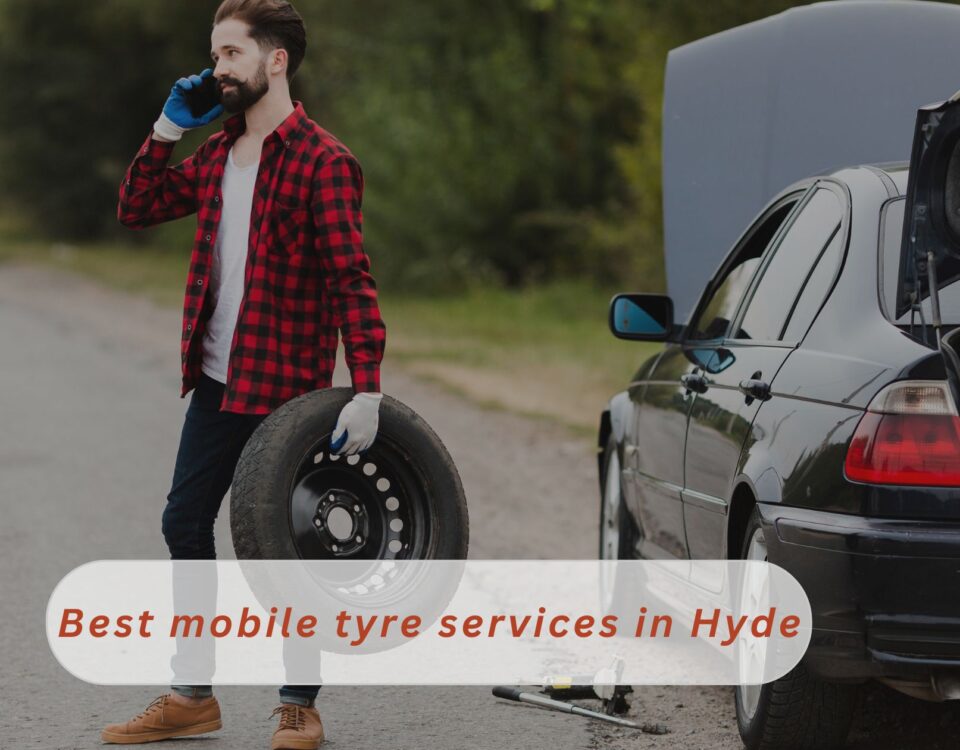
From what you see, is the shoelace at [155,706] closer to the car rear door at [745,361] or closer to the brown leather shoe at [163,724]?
the brown leather shoe at [163,724]

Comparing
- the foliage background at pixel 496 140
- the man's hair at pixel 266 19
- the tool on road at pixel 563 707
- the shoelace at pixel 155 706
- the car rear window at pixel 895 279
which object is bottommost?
the tool on road at pixel 563 707

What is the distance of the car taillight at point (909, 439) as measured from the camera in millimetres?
3928

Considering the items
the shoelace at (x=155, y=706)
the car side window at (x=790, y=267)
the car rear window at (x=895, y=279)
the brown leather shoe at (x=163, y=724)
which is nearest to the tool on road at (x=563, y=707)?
the brown leather shoe at (x=163, y=724)

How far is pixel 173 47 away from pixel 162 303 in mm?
16484

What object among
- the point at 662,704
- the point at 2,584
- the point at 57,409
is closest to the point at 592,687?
the point at 662,704

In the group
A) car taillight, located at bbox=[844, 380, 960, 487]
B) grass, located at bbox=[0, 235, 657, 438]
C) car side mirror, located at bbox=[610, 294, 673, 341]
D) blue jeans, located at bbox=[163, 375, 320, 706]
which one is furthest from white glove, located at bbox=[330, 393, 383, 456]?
grass, located at bbox=[0, 235, 657, 438]

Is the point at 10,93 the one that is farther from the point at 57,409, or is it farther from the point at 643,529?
the point at 643,529

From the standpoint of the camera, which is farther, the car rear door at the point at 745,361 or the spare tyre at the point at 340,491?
the car rear door at the point at 745,361

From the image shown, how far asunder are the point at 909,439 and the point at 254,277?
185cm

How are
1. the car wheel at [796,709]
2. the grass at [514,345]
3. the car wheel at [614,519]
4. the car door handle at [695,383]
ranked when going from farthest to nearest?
the grass at [514,345]
the car wheel at [614,519]
the car door handle at [695,383]
the car wheel at [796,709]

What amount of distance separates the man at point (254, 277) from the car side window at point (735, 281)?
1461 millimetres

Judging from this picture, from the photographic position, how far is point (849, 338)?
4.29 meters

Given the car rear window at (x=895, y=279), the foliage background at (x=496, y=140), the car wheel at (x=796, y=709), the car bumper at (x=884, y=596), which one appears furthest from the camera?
the foliage background at (x=496, y=140)

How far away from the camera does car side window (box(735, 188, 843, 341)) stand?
4867 millimetres
